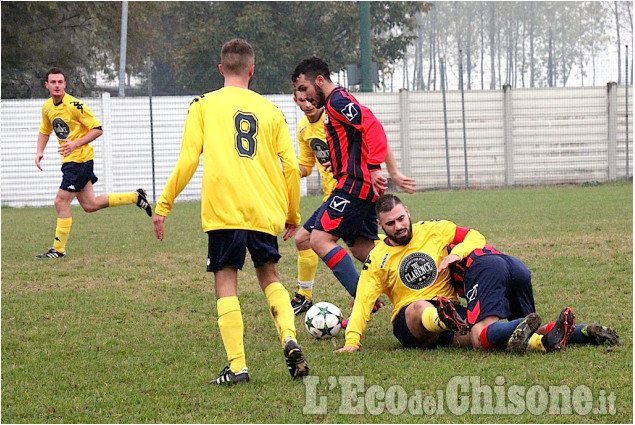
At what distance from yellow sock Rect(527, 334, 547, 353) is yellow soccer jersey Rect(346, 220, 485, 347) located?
658 millimetres

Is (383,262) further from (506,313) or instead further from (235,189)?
(235,189)

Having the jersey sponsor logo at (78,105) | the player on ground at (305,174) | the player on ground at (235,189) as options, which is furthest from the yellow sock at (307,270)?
the jersey sponsor logo at (78,105)

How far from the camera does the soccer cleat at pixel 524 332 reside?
4.76 metres

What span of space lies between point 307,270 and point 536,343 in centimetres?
233

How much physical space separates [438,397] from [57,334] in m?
3.01

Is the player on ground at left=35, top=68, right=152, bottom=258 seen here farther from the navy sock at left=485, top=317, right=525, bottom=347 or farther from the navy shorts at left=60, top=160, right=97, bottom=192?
the navy sock at left=485, top=317, right=525, bottom=347

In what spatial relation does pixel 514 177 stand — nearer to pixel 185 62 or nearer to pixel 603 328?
pixel 185 62

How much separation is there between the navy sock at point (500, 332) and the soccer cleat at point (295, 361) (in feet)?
3.68

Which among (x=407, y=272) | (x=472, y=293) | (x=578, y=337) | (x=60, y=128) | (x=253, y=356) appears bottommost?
(x=253, y=356)

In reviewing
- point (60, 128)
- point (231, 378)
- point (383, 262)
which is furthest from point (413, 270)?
point (60, 128)

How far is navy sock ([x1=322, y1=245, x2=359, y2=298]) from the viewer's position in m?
6.09

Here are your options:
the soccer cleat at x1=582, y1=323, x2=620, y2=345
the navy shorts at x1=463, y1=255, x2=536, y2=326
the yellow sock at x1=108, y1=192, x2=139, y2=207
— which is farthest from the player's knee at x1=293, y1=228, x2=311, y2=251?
the yellow sock at x1=108, y1=192, x2=139, y2=207

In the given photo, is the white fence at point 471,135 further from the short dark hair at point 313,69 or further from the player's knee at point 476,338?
the player's knee at point 476,338

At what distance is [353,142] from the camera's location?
6102 millimetres
